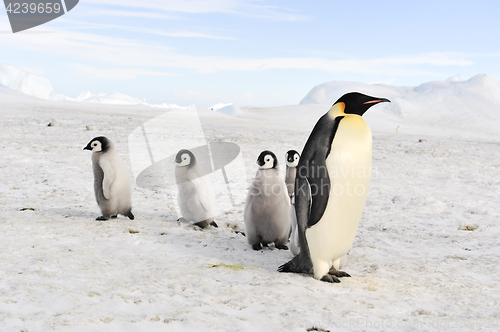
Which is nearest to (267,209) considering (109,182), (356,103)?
Answer: (356,103)

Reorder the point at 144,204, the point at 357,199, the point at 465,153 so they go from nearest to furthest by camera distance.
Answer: the point at 357,199 < the point at 144,204 < the point at 465,153

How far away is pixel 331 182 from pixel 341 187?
0.34 ft

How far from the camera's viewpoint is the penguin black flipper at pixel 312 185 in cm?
300

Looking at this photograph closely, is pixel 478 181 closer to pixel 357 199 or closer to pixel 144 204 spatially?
pixel 357 199

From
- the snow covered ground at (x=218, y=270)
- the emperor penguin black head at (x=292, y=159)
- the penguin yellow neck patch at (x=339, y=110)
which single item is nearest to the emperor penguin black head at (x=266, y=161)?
the emperor penguin black head at (x=292, y=159)

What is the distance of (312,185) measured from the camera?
9.94 feet

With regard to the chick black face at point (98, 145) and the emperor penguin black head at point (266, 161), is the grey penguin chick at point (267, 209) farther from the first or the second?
the chick black face at point (98, 145)

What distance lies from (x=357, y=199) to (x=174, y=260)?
155 centimetres

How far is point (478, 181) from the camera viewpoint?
7.54m

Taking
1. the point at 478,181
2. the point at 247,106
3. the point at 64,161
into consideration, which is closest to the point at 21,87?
the point at 247,106

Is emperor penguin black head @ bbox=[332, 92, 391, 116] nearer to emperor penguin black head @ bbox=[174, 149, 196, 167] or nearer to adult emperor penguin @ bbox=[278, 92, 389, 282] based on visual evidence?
adult emperor penguin @ bbox=[278, 92, 389, 282]

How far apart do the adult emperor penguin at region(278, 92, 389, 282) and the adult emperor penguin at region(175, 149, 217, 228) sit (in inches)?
68.2

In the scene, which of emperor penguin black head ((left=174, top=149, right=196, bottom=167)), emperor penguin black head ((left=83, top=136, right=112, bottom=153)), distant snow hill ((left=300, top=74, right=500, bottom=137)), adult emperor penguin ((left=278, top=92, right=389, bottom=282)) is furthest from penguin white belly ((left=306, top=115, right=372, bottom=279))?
distant snow hill ((left=300, top=74, right=500, bottom=137))

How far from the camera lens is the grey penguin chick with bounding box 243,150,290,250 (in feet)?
13.0
